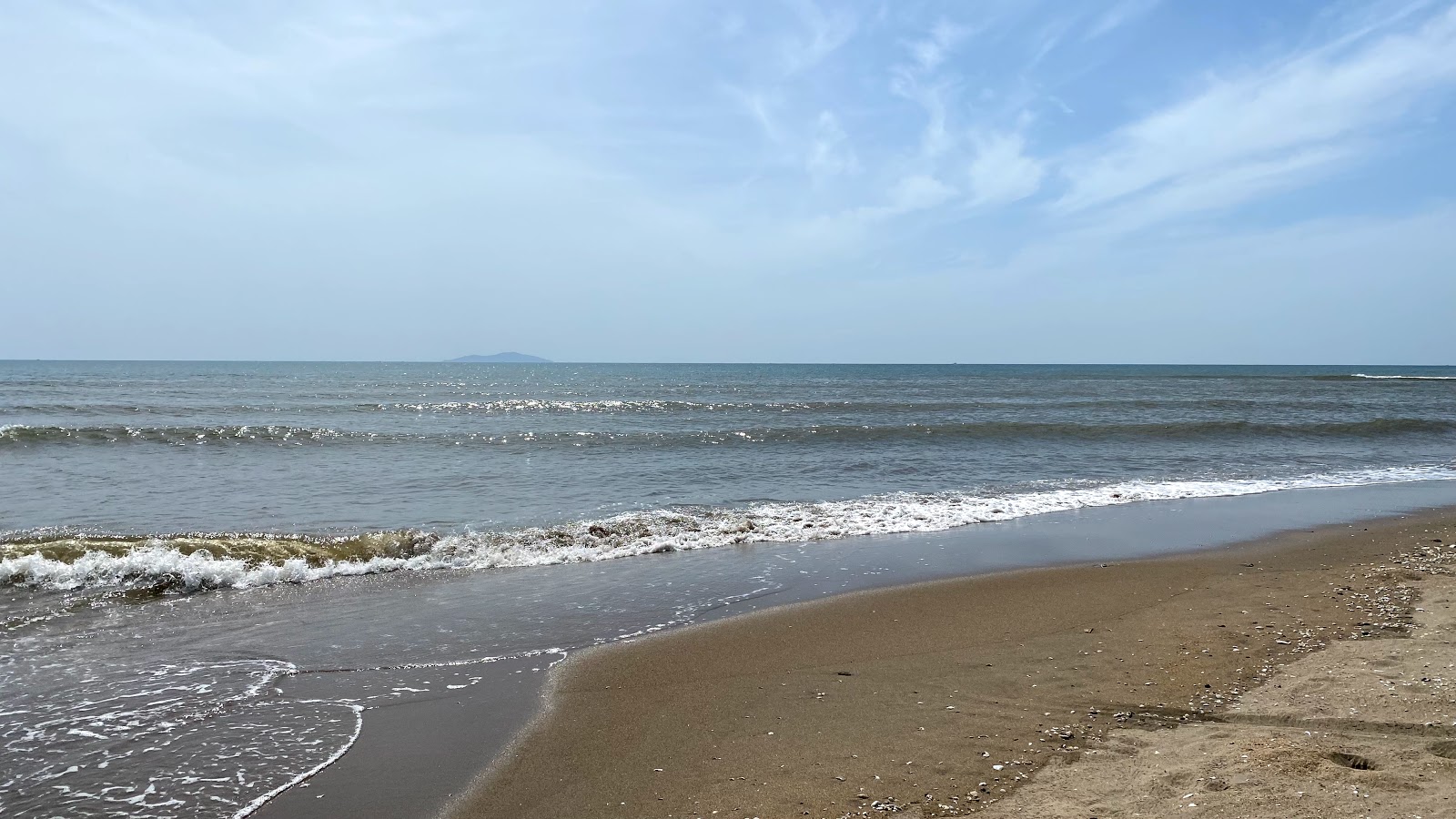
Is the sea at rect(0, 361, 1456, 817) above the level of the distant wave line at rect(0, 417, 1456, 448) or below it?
below

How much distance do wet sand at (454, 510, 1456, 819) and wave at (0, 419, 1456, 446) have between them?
52.9 feet

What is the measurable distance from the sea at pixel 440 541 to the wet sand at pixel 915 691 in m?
0.67

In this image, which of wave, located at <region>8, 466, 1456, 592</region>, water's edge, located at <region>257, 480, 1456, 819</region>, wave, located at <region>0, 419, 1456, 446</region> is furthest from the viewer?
wave, located at <region>0, 419, 1456, 446</region>

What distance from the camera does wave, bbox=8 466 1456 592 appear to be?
8.30 m

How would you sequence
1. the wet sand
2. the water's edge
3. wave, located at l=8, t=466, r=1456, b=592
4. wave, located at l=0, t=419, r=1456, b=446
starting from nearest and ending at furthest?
the wet sand → the water's edge → wave, located at l=8, t=466, r=1456, b=592 → wave, located at l=0, t=419, r=1456, b=446

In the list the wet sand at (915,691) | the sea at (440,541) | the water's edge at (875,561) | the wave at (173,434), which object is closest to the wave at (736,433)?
the wave at (173,434)

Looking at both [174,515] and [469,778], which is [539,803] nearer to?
[469,778]

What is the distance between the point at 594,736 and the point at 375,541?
654 centimetres

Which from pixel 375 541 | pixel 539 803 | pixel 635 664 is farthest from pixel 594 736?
pixel 375 541

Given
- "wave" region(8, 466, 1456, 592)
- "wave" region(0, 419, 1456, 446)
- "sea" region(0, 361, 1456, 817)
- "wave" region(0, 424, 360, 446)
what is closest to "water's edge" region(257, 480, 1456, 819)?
"sea" region(0, 361, 1456, 817)

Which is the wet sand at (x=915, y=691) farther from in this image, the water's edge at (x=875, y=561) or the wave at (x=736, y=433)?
the wave at (x=736, y=433)

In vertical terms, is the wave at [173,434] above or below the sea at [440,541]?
above

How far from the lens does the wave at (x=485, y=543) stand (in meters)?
8.30

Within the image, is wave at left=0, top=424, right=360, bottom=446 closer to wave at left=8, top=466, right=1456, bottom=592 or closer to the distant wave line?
the distant wave line
